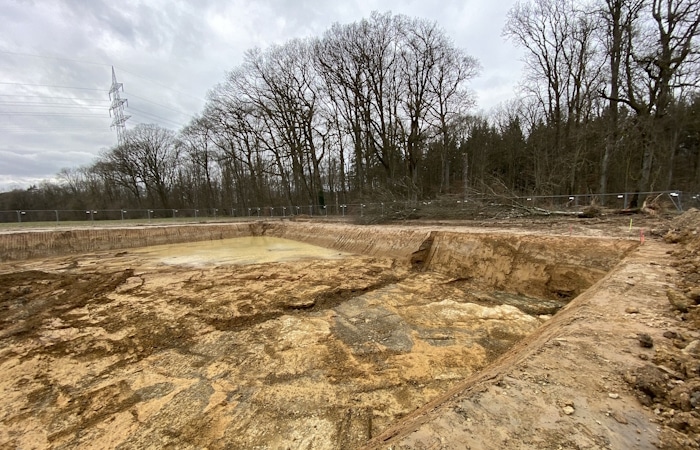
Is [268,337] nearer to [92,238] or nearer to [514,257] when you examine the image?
[514,257]

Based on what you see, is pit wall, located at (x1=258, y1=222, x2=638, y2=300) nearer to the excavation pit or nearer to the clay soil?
the excavation pit

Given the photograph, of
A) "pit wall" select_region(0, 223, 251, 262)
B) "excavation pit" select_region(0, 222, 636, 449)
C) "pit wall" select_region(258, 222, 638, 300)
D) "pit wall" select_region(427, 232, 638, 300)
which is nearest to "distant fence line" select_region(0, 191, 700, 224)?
"pit wall" select_region(258, 222, 638, 300)

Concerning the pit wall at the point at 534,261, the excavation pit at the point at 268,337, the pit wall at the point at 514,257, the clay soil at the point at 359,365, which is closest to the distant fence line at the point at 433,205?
the pit wall at the point at 514,257

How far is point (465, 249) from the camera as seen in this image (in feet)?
32.2

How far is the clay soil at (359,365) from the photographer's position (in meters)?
2.16

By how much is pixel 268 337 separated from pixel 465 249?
7.03 meters

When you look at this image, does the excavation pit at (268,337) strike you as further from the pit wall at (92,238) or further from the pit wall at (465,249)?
the pit wall at (92,238)

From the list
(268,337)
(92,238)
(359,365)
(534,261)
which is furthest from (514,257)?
(92,238)

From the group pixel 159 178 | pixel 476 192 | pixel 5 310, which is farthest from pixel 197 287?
pixel 159 178

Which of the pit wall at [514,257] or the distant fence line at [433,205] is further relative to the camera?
the distant fence line at [433,205]

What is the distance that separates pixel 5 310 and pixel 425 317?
1011 centimetres

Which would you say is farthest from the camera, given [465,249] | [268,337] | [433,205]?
[433,205]

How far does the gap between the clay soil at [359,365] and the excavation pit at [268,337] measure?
0.03m

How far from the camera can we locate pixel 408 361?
4.50 metres
